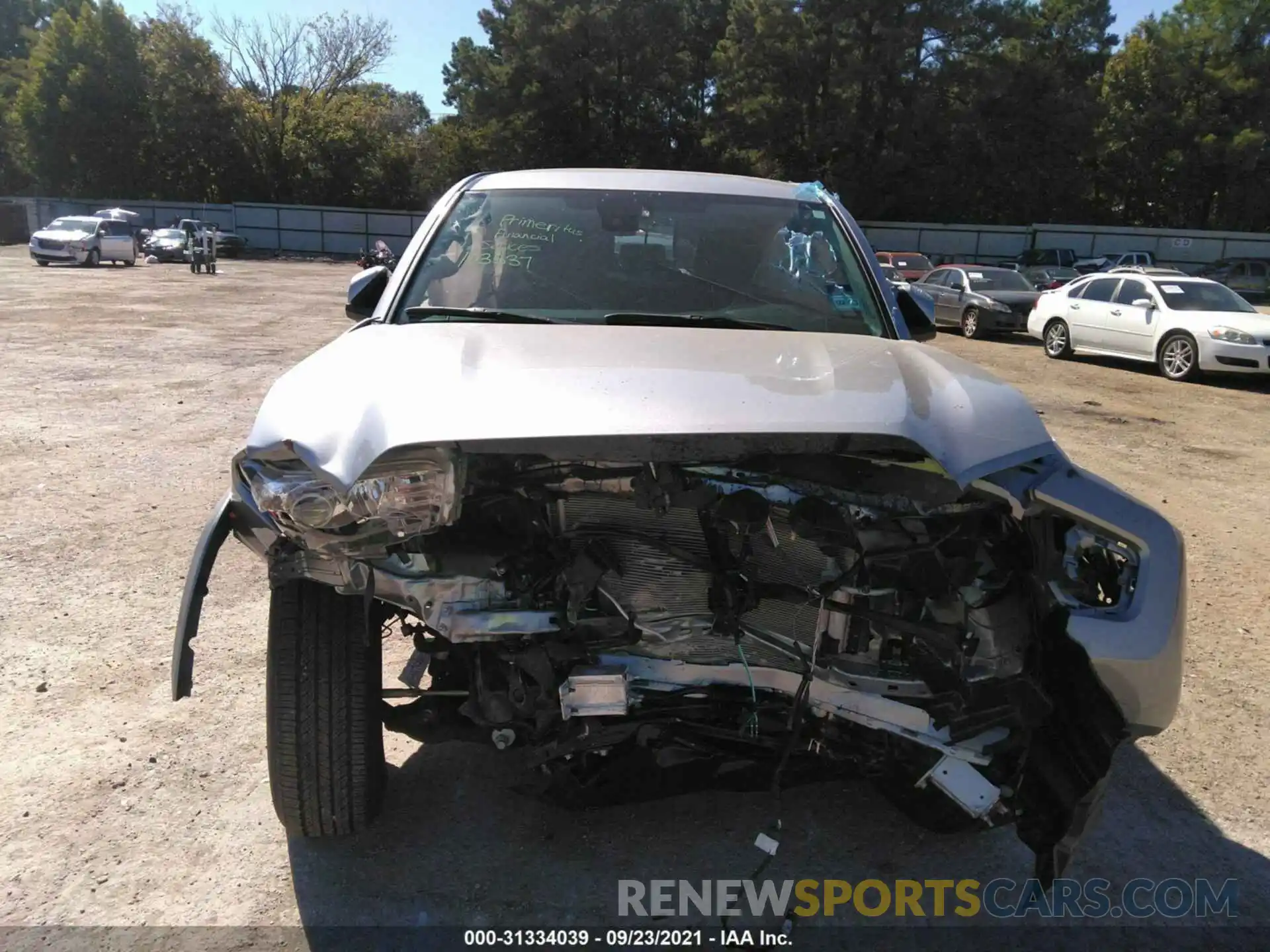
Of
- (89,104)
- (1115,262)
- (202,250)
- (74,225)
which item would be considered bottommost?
(202,250)

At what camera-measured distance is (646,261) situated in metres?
3.47

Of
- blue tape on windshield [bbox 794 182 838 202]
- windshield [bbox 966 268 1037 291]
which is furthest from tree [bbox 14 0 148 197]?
blue tape on windshield [bbox 794 182 838 202]

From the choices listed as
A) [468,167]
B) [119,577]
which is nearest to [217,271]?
[468,167]

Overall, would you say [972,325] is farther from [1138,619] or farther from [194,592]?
[194,592]

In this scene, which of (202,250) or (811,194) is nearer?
(811,194)

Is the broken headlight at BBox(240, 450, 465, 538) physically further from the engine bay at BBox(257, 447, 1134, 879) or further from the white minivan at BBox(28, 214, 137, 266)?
the white minivan at BBox(28, 214, 137, 266)

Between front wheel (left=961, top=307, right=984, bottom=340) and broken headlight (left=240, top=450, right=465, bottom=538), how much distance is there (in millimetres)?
17308

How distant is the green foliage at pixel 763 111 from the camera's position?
130 ft

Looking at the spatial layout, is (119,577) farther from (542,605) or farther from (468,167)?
(468,167)

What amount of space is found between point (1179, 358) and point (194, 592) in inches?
541

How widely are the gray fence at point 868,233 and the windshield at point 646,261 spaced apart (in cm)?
3578

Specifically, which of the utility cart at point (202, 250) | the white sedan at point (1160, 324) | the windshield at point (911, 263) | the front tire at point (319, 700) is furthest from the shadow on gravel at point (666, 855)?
the utility cart at point (202, 250)

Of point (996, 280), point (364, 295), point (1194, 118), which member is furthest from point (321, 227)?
point (364, 295)

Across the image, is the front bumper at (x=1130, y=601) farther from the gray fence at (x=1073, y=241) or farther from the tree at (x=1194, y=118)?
the tree at (x=1194, y=118)
